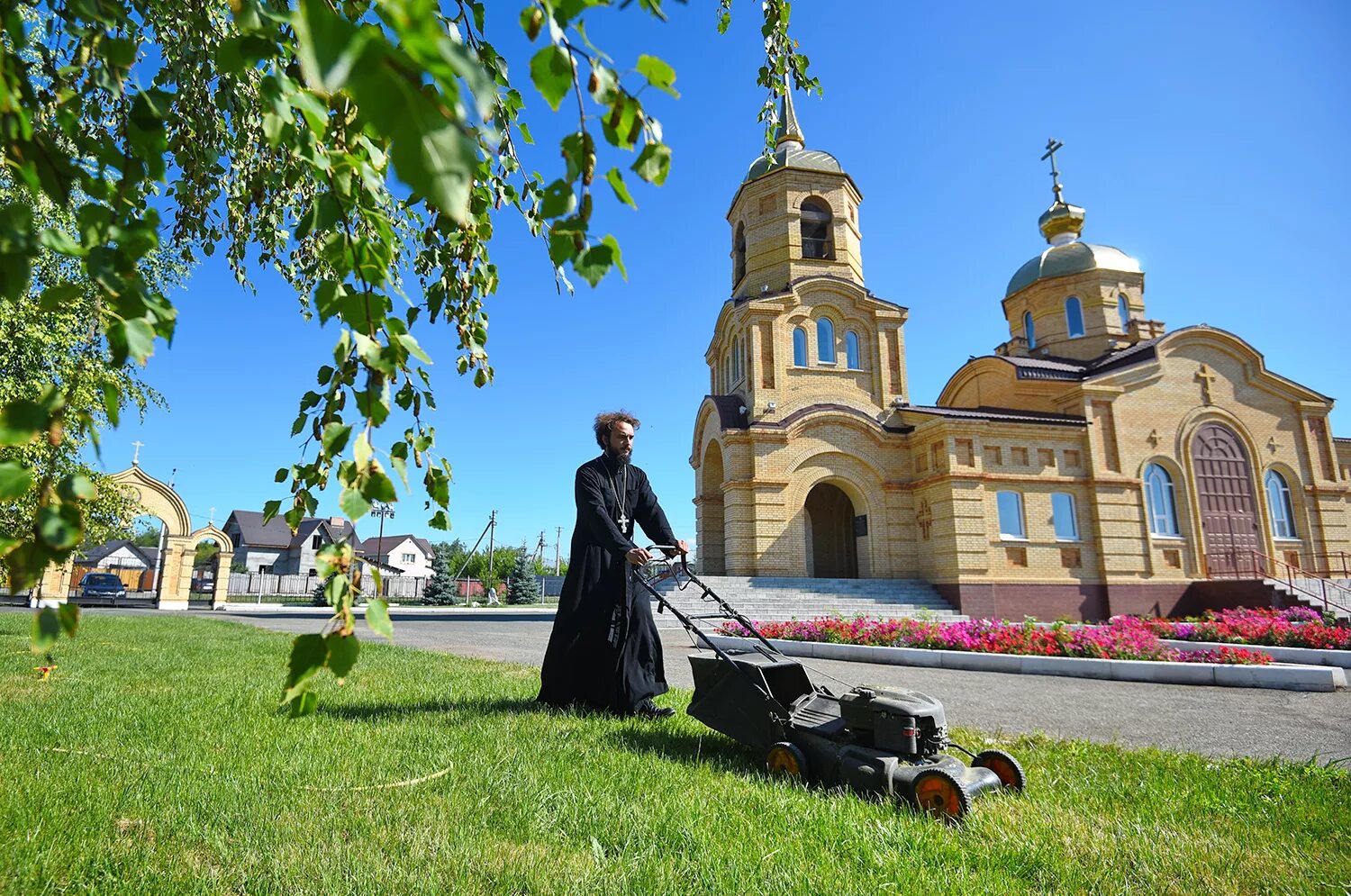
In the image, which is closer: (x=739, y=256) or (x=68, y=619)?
(x=68, y=619)

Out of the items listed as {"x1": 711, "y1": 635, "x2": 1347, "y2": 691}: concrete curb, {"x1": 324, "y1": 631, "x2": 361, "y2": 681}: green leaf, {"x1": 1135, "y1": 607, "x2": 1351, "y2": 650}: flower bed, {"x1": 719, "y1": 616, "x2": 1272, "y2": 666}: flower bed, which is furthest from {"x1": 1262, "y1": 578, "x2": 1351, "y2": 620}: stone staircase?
{"x1": 324, "y1": 631, "x2": 361, "y2": 681}: green leaf

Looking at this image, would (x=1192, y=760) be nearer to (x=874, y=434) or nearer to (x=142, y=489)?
(x=874, y=434)

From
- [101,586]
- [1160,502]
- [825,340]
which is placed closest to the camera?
[1160,502]

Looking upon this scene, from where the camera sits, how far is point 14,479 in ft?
2.74

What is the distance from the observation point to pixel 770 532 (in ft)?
61.8

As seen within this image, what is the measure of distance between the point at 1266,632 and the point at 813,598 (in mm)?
8784

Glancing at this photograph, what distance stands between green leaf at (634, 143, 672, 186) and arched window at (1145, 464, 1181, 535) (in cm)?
2269

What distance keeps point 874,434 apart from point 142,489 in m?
25.4

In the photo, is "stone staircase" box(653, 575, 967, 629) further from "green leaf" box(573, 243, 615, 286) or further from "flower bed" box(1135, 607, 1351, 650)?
"green leaf" box(573, 243, 615, 286)

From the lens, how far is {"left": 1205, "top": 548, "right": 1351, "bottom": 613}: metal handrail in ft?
61.3

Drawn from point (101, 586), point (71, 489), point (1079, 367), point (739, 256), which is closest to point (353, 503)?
point (71, 489)

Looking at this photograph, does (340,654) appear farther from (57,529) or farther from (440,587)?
(440,587)

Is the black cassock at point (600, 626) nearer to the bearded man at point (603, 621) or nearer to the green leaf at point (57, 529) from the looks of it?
the bearded man at point (603, 621)

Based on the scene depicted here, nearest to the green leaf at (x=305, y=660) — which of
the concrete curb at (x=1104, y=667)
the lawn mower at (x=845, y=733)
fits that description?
the lawn mower at (x=845, y=733)
